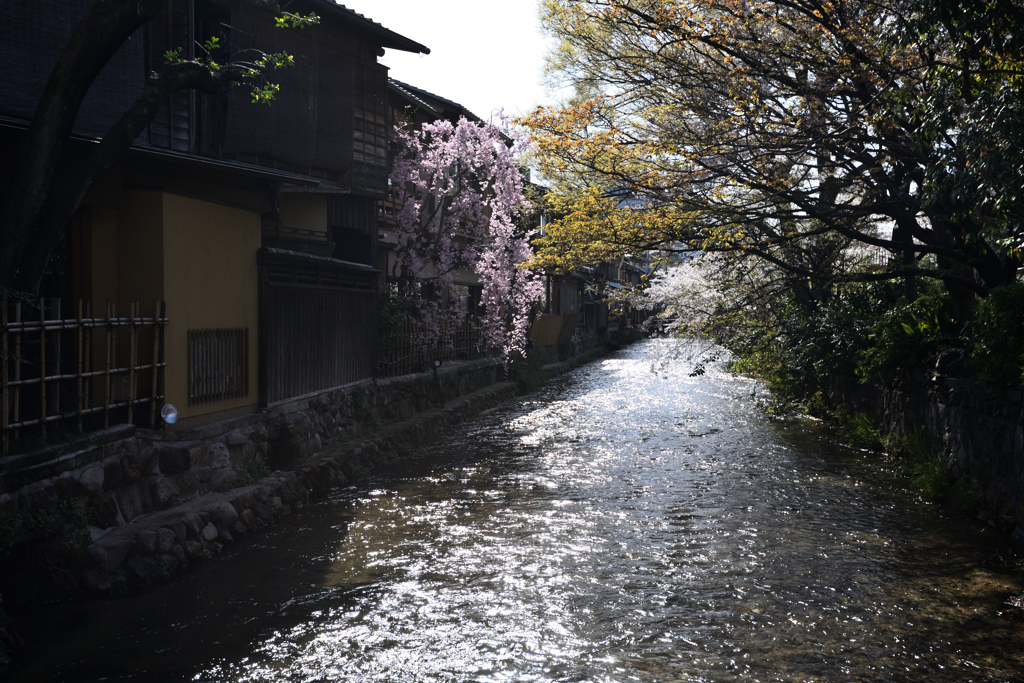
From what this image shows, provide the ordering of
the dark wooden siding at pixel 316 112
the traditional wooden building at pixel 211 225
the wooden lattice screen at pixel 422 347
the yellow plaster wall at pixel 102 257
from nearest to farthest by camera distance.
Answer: the traditional wooden building at pixel 211 225 < the yellow plaster wall at pixel 102 257 < the dark wooden siding at pixel 316 112 < the wooden lattice screen at pixel 422 347

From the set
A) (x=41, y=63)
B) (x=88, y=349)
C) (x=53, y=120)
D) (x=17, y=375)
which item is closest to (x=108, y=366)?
(x=88, y=349)

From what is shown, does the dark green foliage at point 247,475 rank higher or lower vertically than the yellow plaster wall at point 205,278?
lower

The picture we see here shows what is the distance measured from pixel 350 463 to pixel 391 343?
5.10 meters

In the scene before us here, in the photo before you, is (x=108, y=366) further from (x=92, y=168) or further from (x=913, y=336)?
(x=913, y=336)

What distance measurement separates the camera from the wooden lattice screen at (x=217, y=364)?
410 inches

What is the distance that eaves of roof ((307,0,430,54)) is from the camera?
16.1 m

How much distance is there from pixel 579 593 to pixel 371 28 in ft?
47.0

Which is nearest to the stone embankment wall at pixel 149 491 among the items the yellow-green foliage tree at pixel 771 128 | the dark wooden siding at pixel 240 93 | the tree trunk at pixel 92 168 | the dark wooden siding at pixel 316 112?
the tree trunk at pixel 92 168

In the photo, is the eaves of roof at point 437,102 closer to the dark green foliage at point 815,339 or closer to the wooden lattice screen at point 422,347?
the wooden lattice screen at point 422,347

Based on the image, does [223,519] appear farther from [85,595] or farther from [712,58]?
[712,58]

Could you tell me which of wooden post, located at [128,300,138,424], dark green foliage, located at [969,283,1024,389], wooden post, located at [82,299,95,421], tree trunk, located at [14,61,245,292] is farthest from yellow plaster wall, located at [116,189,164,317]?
dark green foliage, located at [969,283,1024,389]

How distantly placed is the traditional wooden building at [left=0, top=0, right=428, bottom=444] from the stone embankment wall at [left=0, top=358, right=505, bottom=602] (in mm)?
413

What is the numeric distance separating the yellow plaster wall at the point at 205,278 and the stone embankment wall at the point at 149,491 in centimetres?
73

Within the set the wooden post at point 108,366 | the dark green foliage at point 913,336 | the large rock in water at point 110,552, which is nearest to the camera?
the large rock in water at point 110,552
